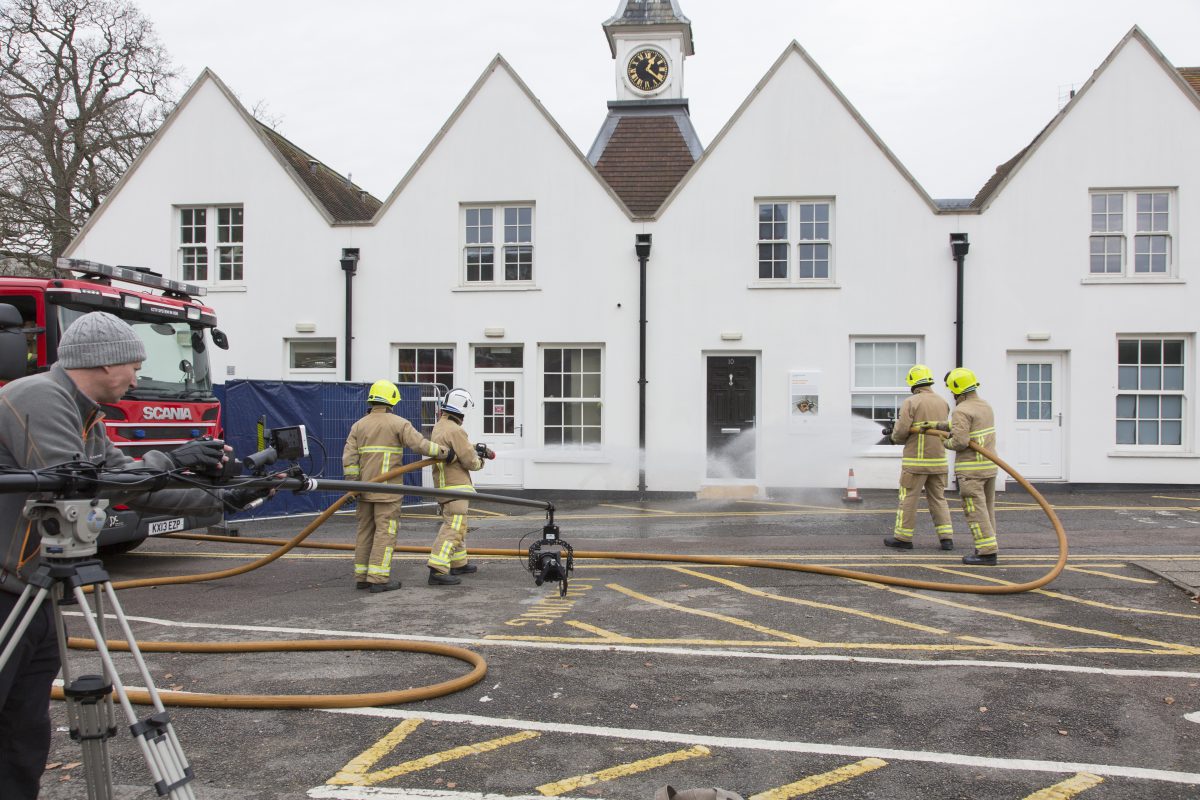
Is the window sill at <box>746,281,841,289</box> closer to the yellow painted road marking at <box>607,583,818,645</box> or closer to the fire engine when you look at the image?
the yellow painted road marking at <box>607,583,818,645</box>

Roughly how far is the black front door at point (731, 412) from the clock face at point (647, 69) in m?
11.4

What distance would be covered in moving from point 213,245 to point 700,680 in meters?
16.1

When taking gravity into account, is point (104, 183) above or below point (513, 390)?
above

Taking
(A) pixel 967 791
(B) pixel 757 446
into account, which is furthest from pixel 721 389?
(A) pixel 967 791

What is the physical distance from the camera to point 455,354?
17.2 m

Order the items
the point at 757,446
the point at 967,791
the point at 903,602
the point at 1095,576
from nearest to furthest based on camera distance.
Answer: the point at 967,791 < the point at 903,602 < the point at 1095,576 < the point at 757,446

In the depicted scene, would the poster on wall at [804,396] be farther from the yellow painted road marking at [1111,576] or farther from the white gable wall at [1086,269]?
the yellow painted road marking at [1111,576]

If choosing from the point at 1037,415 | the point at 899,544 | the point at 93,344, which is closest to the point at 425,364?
the point at 899,544

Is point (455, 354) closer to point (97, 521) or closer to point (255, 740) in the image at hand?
point (255, 740)

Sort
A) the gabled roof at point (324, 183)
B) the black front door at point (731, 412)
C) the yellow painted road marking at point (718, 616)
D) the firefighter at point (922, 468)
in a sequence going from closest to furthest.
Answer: the yellow painted road marking at point (718, 616), the firefighter at point (922, 468), the black front door at point (731, 412), the gabled roof at point (324, 183)

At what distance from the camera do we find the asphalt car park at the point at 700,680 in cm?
405

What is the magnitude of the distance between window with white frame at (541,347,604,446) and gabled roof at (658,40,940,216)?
130 inches

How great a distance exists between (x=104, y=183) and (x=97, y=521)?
2709 centimetres

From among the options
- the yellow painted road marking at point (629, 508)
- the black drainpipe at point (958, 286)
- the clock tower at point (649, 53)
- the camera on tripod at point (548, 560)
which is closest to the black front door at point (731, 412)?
the yellow painted road marking at point (629, 508)
